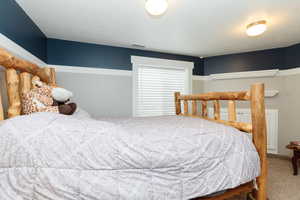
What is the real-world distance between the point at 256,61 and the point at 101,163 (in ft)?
12.1

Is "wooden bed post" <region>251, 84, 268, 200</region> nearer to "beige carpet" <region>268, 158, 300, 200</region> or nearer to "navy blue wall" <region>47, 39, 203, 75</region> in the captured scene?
"beige carpet" <region>268, 158, 300, 200</region>

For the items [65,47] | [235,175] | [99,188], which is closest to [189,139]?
[235,175]

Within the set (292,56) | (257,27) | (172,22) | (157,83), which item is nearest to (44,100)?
(172,22)

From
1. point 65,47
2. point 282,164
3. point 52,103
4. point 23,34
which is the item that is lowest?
point 282,164

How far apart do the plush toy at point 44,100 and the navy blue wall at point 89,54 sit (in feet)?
4.66

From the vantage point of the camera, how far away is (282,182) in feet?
6.61

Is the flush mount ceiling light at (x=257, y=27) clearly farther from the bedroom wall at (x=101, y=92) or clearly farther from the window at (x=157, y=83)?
the bedroom wall at (x=101, y=92)

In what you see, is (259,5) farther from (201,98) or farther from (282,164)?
(282,164)

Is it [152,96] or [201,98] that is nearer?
[201,98]

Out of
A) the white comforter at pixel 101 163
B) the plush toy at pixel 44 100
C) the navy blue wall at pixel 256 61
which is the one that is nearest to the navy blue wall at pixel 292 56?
the navy blue wall at pixel 256 61

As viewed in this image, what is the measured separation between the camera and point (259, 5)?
66.6 inches

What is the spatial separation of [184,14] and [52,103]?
179cm

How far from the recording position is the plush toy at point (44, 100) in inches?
43.6

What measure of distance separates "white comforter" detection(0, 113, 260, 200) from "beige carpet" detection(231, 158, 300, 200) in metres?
1.20
